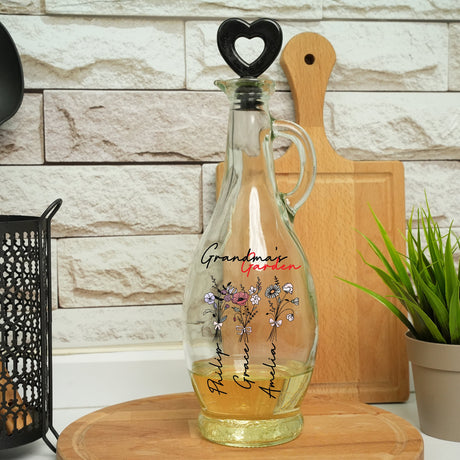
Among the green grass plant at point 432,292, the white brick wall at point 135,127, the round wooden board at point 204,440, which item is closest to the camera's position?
the round wooden board at point 204,440

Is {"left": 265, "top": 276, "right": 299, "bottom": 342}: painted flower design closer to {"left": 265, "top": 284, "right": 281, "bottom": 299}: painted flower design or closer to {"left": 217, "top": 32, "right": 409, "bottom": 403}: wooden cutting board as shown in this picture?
{"left": 265, "top": 284, "right": 281, "bottom": 299}: painted flower design

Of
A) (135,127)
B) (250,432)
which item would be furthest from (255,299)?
(135,127)

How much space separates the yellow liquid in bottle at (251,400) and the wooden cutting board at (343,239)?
26 cm

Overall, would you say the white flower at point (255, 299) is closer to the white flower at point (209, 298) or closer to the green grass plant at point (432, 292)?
the white flower at point (209, 298)

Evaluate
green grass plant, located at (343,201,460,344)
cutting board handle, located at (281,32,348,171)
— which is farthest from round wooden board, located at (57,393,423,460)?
cutting board handle, located at (281,32,348,171)

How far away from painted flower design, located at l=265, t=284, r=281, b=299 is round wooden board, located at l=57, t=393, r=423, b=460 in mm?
159

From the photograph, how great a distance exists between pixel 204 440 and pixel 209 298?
16cm

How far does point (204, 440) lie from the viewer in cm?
70

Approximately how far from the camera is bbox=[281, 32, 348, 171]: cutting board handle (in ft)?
3.16

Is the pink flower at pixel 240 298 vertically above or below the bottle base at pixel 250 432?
above

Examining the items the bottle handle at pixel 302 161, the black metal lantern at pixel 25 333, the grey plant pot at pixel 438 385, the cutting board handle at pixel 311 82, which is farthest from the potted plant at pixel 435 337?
the black metal lantern at pixel 25 333

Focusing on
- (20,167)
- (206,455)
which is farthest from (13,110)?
(206,455)

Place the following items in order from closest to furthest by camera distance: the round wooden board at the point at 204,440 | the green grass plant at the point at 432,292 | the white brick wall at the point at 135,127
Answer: the round wooden board at the point at 204,440 < the green grass plant at the point at 432,292 < the white brick wall at the point at 135,127

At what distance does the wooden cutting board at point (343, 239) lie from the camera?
95 centimetres
